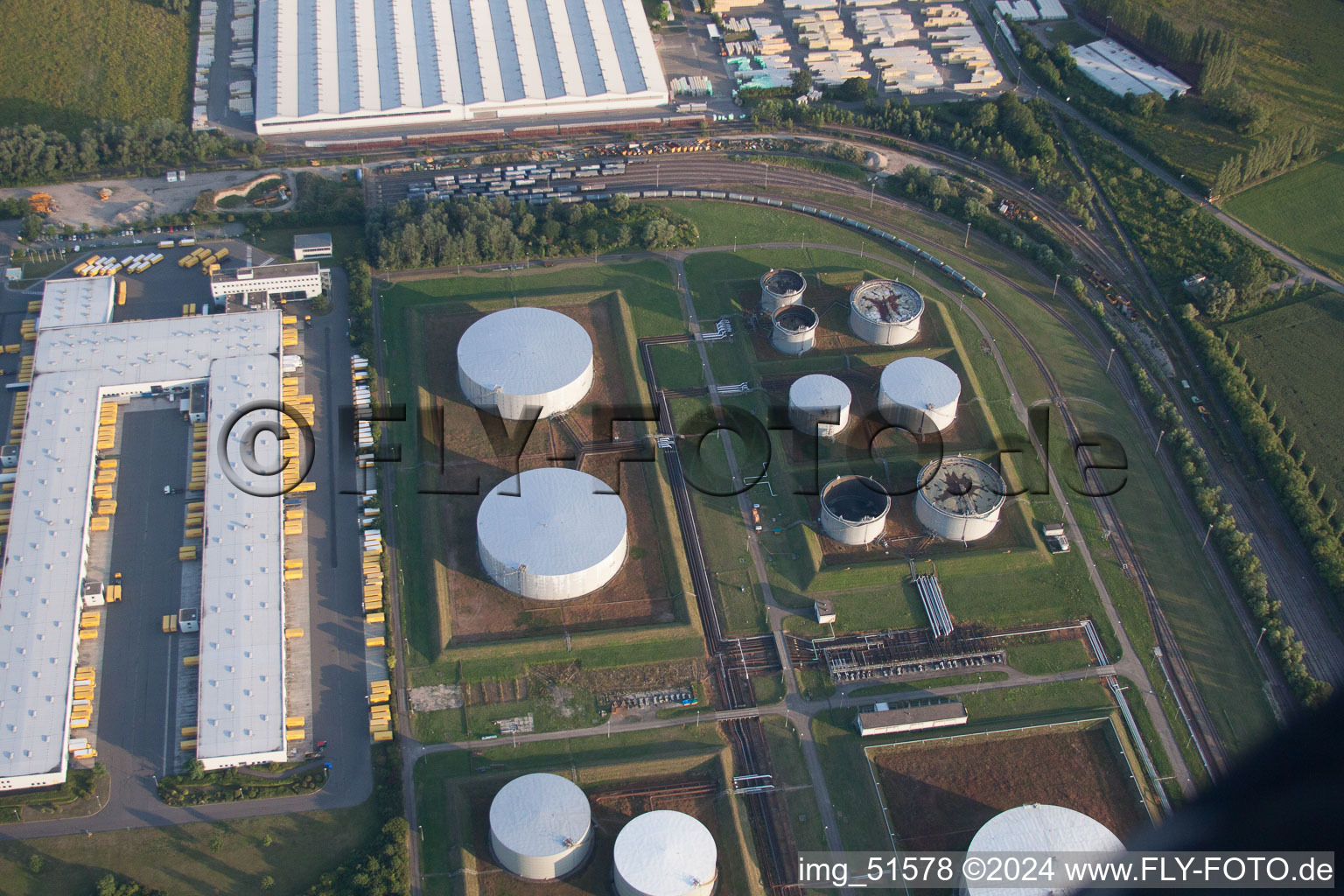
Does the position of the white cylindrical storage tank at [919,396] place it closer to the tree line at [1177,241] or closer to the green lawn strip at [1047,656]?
the green lawn strip at [1047,656]

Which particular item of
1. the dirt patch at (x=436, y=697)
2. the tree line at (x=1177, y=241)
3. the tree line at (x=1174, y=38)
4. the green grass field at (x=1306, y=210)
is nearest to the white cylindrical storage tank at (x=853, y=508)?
the dirt patch at (x=436, y=697)

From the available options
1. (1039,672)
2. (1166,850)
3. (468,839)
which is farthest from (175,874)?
(1166,850)

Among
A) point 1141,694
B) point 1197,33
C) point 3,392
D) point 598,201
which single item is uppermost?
point 1197,33

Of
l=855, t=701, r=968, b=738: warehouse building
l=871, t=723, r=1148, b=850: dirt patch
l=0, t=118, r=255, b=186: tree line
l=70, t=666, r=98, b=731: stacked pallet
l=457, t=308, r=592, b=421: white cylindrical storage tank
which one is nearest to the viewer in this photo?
l=871, t=723, r=1148, b=850: dirt patch

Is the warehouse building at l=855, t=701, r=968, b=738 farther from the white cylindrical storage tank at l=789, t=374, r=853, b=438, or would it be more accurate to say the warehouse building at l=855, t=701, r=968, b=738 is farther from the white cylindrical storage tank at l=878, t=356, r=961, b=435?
the white cylindrical storage tank at l=878, t=356, r=961, b=435

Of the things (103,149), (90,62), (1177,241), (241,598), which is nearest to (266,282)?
(103,149)

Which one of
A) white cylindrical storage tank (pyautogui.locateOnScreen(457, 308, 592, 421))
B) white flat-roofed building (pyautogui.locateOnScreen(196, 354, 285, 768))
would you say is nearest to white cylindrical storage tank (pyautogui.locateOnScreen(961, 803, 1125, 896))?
white flat-roofed building (pyautogui.locateOnScreen(196, 354, 285, 768))

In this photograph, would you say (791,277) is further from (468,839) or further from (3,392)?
(3,392)
